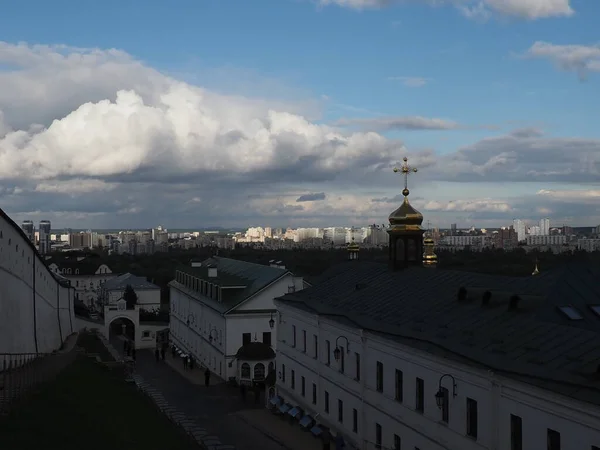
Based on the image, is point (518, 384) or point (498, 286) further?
point (498, 286)

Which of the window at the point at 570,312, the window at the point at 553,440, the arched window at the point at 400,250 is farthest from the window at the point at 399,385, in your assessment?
the arched window at the point at 400,250

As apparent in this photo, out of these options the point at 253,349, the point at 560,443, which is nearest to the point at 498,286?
the point at 560,443

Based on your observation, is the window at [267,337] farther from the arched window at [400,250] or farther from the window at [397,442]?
the window at [397,442]

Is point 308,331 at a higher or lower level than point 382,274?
lower

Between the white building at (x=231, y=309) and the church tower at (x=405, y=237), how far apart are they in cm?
895

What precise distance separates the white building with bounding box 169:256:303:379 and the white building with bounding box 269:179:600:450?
8.68 metres

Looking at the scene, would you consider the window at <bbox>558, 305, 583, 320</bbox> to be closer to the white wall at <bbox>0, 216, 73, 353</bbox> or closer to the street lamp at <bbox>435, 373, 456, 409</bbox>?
the street lamp at <bbox>435, 373, 456, 409</bbox>

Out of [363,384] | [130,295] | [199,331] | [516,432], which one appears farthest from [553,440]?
[130,295]

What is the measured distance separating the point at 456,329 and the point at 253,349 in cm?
2137

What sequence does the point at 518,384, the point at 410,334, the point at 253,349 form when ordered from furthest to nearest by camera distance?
the point at 253,349, the point at 410,334, the point at 518,384

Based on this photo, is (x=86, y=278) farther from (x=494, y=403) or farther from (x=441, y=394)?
(x=494, y=403)

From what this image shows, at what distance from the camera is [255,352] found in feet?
126

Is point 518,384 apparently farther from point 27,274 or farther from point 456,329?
point 27,274

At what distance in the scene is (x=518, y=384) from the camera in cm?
1465
